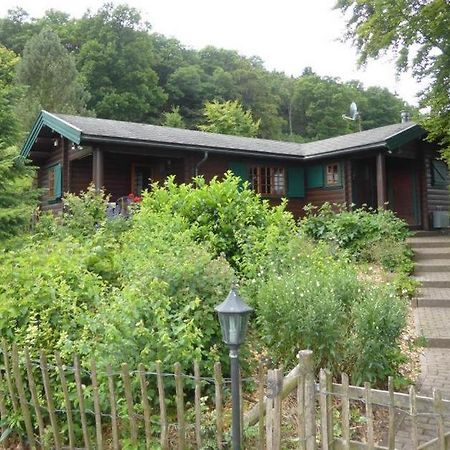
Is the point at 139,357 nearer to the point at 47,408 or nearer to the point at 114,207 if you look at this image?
the point at 47,408

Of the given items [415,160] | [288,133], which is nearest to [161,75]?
[288,133]

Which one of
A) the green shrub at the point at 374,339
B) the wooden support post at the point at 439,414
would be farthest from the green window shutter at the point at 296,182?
the wooden support post at the point at 439,414

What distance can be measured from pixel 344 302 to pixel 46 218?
26.6 ft

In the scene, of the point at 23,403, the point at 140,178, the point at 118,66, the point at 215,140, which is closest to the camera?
the point at 23,403

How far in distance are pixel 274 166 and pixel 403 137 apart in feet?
14.4

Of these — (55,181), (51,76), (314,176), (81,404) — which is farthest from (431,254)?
(51,76)

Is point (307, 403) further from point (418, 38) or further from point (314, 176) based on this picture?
point (314, 176)

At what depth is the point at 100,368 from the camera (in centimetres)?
360

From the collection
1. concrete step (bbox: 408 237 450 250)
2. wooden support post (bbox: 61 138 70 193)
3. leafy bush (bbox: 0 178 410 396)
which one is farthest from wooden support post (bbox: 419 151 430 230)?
leafy bush (bbox: 0 178 410 396)

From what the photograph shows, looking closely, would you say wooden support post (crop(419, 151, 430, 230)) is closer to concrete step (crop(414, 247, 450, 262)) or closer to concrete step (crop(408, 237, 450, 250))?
concrete step (crop(408, 237, 450, 250))

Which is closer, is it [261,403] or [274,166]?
[261,403]

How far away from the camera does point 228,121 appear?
123 feet

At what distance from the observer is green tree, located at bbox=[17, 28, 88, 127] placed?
1366 inches

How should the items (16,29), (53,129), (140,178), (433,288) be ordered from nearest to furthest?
1. (433,288)
2. (53,129)
3. (140,178)
4. (16,29)
